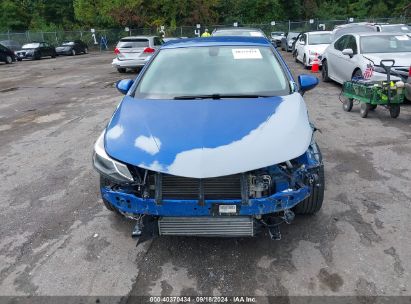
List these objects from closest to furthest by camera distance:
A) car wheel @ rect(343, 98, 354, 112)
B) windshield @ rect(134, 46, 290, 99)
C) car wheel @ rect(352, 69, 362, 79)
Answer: windshield @ rect(134, 46, 290, 99) → car wheel @ rect(343, 98, 354, 112) → car wheel @ rect(352, 69, 362, 79)

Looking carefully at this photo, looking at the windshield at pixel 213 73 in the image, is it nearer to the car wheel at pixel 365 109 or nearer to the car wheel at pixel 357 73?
the car wheel at pixel 365 109

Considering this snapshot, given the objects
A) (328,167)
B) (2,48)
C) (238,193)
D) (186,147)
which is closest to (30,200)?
(186,147)

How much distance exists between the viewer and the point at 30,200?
4.75 m

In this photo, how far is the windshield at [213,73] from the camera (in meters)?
4.25

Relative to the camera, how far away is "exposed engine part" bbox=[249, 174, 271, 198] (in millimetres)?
3127

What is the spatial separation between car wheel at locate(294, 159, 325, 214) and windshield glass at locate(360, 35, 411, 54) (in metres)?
7.04

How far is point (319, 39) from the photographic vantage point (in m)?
16.7

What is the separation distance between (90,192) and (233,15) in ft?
145

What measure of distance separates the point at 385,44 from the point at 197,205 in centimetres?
866

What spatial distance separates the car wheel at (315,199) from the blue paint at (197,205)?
550mm

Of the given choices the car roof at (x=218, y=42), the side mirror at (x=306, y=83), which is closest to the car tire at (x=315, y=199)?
the side mirror at (x=306, y=83)

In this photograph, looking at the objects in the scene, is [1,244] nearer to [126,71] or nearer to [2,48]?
[126,71]

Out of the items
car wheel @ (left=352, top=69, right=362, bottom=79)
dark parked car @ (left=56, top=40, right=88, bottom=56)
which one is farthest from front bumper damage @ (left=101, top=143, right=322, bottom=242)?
dark parked car @ (left=56, top=40, right=88, bottom=56)

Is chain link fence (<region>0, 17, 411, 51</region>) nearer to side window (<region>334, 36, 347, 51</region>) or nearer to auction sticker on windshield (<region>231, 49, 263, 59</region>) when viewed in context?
side window (<region>334, 36, 347, 51</region>)
